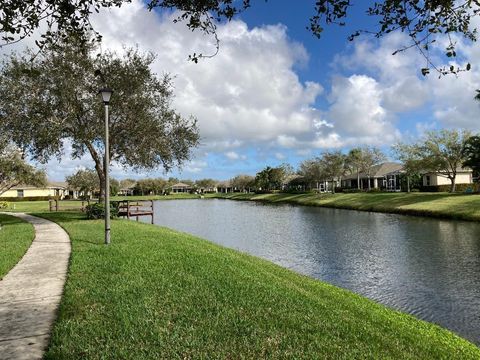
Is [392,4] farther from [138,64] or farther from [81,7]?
[138,64]

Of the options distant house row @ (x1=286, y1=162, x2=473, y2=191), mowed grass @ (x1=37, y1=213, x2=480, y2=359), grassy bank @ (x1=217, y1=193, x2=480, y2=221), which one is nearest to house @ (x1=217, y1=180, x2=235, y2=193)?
distant house row @ (x1=286, y1=162, x2=473, y2=191)

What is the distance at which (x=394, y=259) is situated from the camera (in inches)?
724

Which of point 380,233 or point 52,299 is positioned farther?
point 380,233

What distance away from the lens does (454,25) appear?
5.27 m

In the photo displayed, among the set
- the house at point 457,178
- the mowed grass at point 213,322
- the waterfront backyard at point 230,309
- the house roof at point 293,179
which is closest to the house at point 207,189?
the house roof at point 293,179

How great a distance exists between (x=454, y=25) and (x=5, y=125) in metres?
22.4

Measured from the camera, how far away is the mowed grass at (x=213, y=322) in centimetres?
521

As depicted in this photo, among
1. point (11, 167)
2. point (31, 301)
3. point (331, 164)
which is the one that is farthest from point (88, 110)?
point (331, 164)

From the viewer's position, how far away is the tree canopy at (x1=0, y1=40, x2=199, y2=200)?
21359mm

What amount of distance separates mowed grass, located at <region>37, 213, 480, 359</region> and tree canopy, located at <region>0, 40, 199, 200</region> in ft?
47.1

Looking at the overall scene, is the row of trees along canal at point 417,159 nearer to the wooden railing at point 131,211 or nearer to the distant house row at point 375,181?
the distant house row at point 375,181

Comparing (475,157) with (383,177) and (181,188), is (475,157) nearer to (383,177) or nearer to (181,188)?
(383,177)

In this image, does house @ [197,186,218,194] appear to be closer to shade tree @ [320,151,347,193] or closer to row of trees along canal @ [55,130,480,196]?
row of trees along canal @ [55,130,480,196]

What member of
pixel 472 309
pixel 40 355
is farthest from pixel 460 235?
pixel 40 355
